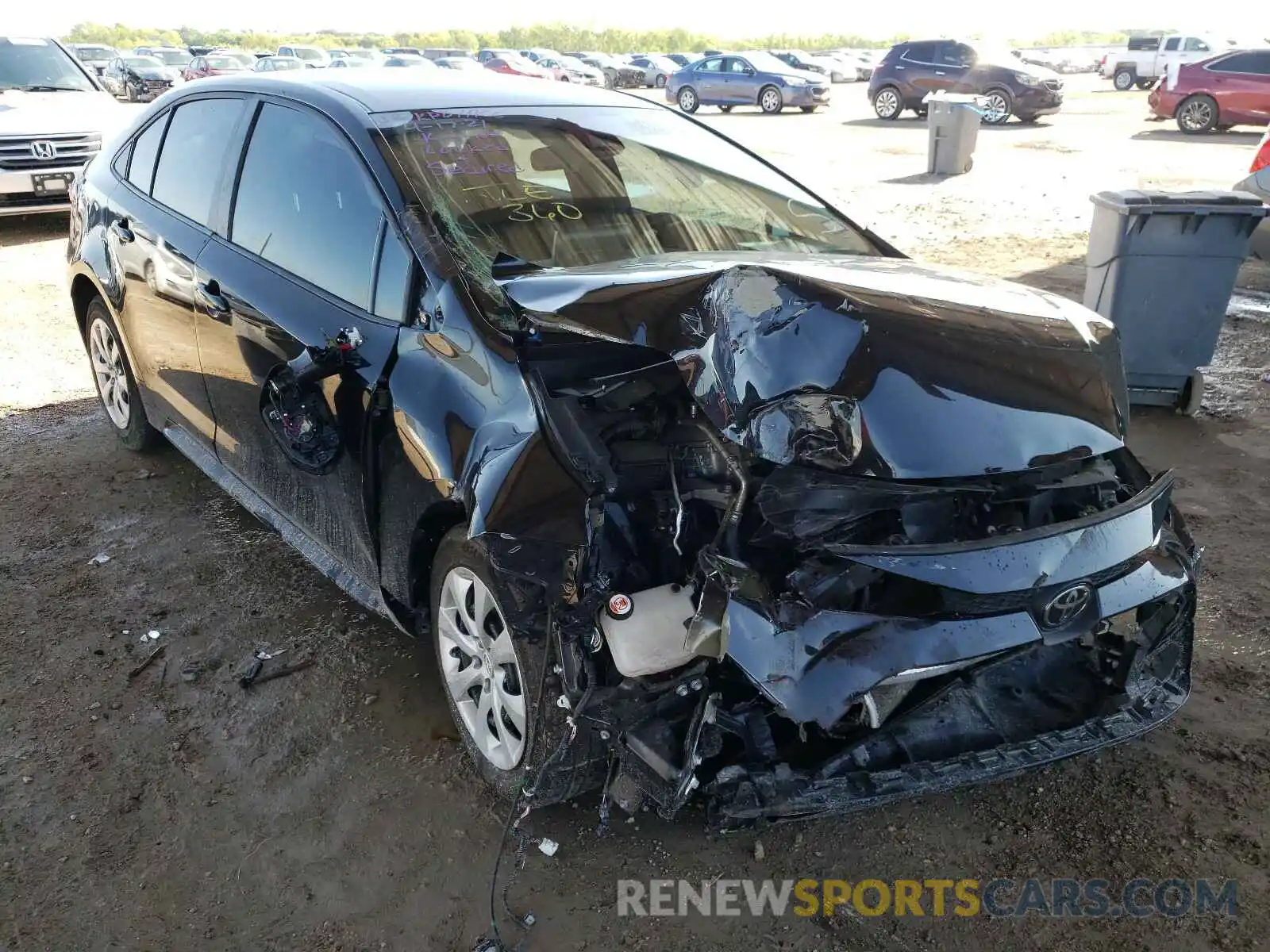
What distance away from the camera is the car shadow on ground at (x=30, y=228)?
9617 mm

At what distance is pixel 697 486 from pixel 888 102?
2098cm

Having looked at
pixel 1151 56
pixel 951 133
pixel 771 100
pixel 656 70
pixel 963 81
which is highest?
pixel 951 133

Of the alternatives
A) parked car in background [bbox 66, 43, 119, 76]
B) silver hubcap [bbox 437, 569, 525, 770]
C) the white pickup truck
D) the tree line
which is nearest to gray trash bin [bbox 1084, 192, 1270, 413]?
silver hubcap [bbox 437, 569, 525, 770]

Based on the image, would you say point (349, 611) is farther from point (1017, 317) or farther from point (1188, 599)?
point (1188, 599)

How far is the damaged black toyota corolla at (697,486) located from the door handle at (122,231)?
1274mm

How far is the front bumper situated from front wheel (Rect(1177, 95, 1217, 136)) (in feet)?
59.2

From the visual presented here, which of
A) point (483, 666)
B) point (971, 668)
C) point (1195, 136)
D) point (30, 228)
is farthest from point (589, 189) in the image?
point (1195, 136)

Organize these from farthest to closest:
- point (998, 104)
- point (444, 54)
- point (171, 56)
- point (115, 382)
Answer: point (444, 54), point (171, 56), point (998, 104), point (115, 382)

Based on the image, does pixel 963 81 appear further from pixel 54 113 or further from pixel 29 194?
pixel 29 194

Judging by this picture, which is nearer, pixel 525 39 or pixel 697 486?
pixel 697 486

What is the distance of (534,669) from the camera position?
2357 millimetres

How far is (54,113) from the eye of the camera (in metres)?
9.45

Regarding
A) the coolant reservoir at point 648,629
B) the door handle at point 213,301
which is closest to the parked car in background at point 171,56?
the door handle at point 213,301

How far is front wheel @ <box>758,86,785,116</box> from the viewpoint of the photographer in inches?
917
